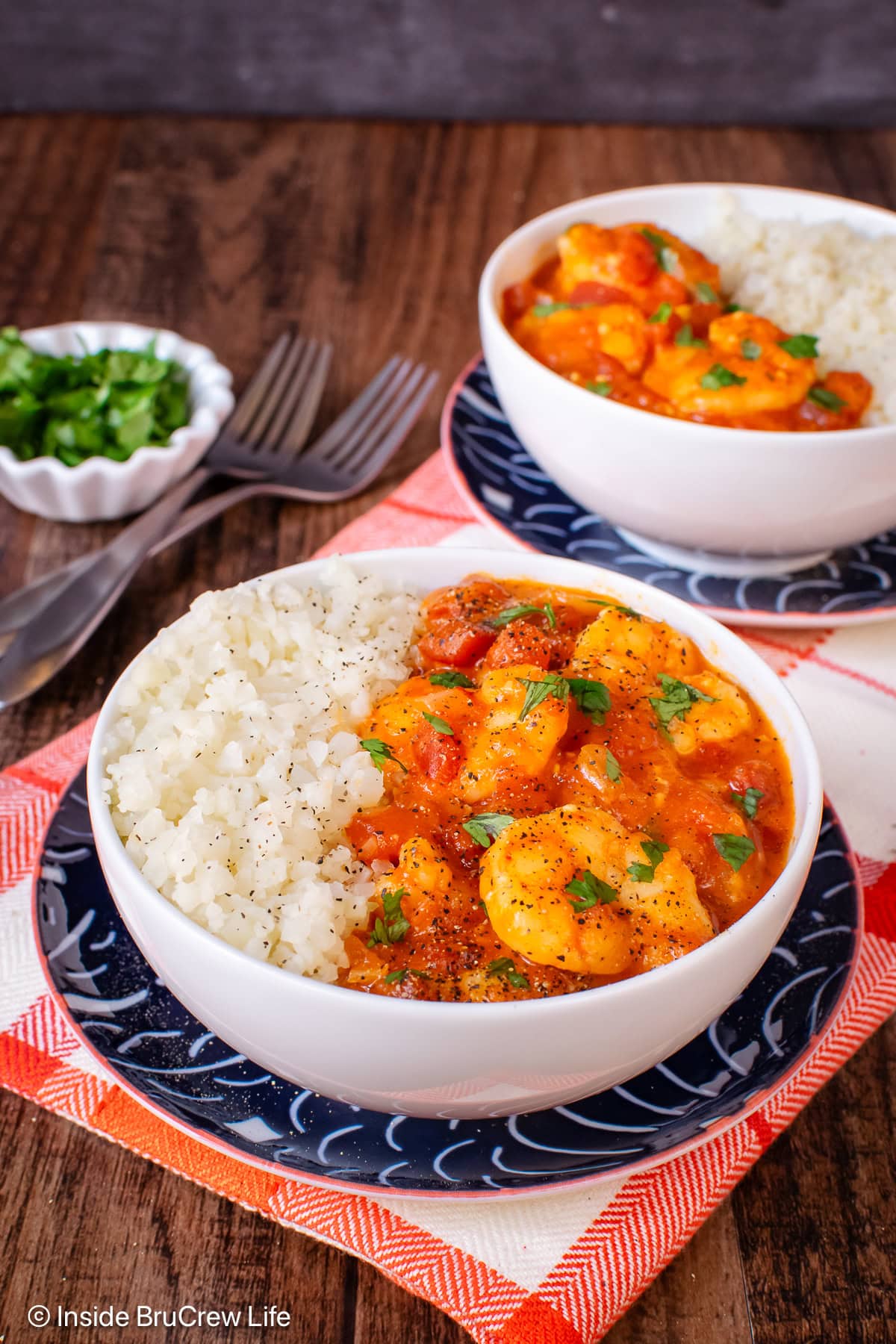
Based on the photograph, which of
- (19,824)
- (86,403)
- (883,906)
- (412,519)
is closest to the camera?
(883,906)

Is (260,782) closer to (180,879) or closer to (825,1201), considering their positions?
(180,879)

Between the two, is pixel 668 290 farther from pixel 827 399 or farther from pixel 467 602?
pixel 467 602

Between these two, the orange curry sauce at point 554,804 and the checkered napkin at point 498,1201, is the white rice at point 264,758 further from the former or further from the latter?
the checkered napkin at point 498,1201

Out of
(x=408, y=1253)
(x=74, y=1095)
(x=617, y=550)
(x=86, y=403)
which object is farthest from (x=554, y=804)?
(x=86, y=403)

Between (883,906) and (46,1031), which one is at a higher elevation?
(883,906)

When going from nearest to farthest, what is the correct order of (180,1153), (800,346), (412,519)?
(180,1153) → (800,346) → (412,519)

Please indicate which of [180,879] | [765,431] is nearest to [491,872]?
[180,879]

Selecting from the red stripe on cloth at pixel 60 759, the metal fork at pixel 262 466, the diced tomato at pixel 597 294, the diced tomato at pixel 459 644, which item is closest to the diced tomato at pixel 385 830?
the diced tomato at pixel 459 644
